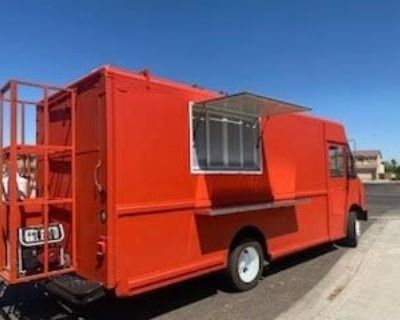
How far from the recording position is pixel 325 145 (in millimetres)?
11656

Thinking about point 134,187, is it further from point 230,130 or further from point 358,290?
point 358,290

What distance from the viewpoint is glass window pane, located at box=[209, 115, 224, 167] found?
8.05 m

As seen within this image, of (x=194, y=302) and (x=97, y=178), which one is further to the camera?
(x=194, y=302)

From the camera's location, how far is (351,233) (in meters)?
12.7

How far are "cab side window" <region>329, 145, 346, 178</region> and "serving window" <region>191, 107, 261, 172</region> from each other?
3.48m

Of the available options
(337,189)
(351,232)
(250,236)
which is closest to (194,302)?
(250,236)

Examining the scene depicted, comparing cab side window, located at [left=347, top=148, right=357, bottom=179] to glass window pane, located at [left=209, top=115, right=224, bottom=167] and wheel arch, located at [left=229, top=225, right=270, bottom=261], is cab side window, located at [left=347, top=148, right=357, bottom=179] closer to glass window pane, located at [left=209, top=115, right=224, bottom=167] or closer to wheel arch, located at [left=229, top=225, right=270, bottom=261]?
wheel arch, located at [left=229, top=225, right=270, bottom=261]

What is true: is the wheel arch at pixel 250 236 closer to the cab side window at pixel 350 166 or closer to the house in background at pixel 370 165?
the cab side window at pixel 350 166

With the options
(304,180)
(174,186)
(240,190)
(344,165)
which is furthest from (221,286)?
(344,165)

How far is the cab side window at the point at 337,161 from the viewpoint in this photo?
1198 cm

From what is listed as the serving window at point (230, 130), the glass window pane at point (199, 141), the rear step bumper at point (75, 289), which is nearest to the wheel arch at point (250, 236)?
the serving window at point (230, 130)

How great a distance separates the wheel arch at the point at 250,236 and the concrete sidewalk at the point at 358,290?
104 centimetres

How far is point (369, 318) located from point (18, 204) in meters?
4.52

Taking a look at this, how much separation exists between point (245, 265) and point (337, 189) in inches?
164
